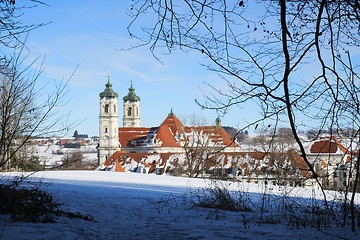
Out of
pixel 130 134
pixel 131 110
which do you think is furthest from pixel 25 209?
pixel 131 110

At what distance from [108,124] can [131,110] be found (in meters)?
11.8

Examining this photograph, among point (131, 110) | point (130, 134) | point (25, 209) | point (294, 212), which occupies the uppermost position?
point (131, 110)

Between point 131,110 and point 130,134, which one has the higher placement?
point 131,110

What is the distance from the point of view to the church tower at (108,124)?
8069 centimetres

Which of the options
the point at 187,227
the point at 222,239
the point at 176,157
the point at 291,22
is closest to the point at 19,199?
the point at 187,227

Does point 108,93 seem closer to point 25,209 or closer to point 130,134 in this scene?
point 130,134

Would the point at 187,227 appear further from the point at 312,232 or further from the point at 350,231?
the point at 350,231

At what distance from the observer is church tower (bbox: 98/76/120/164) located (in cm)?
8069

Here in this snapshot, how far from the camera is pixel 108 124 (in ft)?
273

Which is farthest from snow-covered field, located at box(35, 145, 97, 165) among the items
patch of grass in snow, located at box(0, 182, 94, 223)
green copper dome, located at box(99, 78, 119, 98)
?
green copper dome, located at box(99, 78, 119, 98)

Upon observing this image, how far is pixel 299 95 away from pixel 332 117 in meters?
0.52

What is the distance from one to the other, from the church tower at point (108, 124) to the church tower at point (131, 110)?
7050mm

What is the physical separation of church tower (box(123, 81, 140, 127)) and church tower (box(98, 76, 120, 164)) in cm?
705

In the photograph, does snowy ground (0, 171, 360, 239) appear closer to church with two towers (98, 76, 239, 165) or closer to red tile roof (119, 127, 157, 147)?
church with two towers (98, 76, 239, 165)
